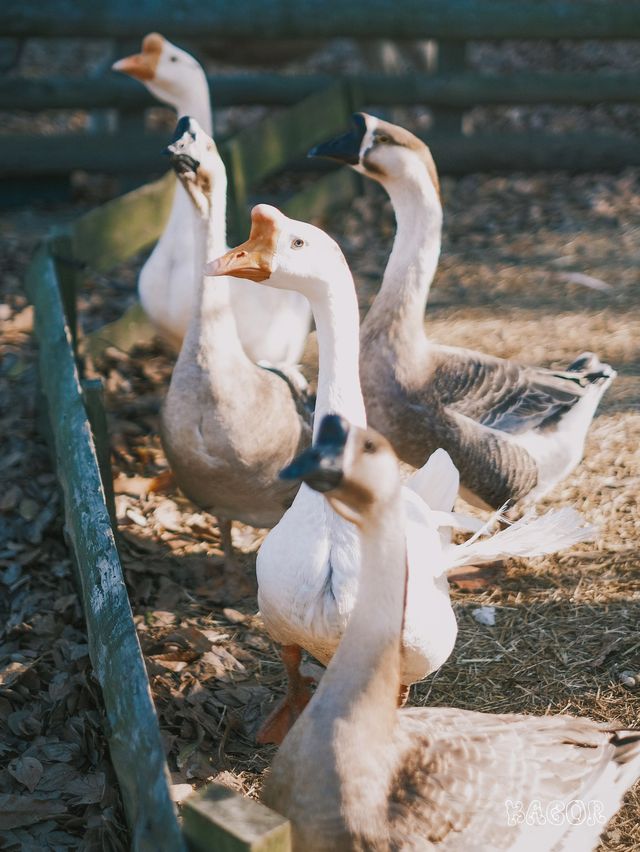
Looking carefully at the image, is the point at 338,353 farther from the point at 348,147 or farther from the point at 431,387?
the point at 348,147

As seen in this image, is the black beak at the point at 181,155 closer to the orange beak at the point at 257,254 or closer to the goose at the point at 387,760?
the orange beak at the point at 257,254

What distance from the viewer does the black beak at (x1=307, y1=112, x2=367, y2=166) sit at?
447 cm

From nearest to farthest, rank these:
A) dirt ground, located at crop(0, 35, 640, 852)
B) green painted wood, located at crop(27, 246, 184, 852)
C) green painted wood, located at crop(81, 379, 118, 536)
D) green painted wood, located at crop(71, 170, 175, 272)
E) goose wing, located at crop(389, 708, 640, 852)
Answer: green painted wood, located at crop(27, 246, 184, 852) → goose wing, located at crop(389, 708, 640, 852) → dirt ground, located at crop(0, 35, 640, 852) → green painted wood, located at crop(81, 379, 118, 536) → green painted wood, located at crop(71, 170, 175, 272)

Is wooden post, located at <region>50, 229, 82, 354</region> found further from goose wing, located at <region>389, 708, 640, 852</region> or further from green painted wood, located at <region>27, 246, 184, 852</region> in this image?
goose wing, located at <region>389, 708, 640, 852</region>

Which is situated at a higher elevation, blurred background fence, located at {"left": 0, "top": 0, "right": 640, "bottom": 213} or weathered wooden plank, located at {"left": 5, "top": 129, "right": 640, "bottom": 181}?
blurred background fence, located at {"left": 0, "top": 0, "right": 640, "bottom": 213}

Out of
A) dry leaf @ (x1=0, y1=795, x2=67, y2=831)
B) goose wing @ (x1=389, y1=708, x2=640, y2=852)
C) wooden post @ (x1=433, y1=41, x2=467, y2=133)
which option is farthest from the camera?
wooden post @ (x1=433, y1=41, x2=467, y2=133)

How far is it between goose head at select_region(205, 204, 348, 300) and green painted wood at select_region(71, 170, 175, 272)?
7.70ft

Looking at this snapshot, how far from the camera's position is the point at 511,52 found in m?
13.9

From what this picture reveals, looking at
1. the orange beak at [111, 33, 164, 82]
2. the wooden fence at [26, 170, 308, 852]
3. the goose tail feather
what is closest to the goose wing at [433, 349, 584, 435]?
the goose tail feather

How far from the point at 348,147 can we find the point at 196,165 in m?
0.67

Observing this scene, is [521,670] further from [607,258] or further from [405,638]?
[607,258]

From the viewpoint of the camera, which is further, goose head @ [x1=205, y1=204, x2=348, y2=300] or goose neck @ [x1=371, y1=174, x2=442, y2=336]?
goose neck @ [x1=371, y1=174, x2=442, y2=336]

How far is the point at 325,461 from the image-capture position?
89.2 inches

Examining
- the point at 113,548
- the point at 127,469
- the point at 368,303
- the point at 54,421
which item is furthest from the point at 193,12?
the point at 113,548
